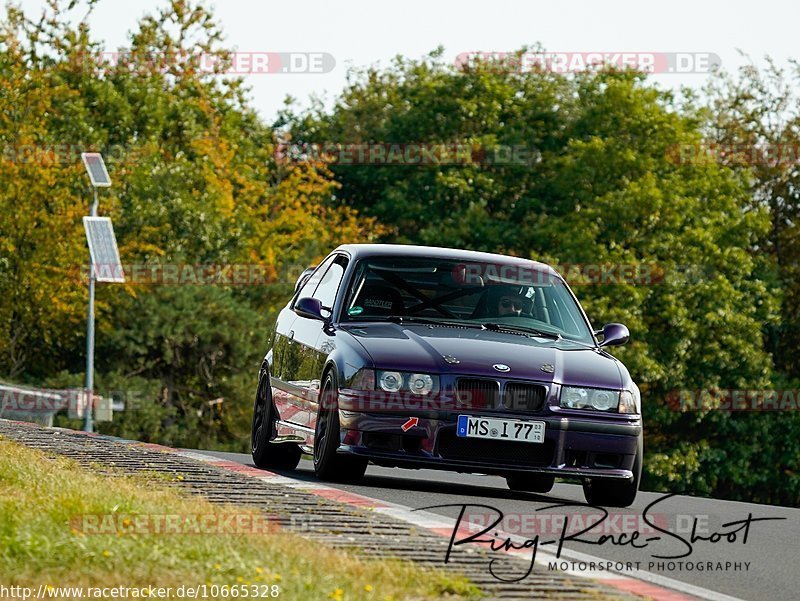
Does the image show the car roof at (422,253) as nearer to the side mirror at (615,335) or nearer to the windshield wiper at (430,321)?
the windshield wiper at (430,321)

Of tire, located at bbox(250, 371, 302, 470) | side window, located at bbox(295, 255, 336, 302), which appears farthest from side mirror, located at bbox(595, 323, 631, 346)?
tire, located at bbox(250, 371, 302, 470)

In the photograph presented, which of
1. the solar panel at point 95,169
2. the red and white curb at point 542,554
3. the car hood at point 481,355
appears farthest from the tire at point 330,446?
the solar panel at point 95,169

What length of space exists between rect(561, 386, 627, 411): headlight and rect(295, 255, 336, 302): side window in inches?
120

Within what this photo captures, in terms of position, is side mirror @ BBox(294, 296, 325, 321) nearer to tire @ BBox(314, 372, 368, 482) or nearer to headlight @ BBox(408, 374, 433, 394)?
tire @ BBox(314, 372, 368, 482)

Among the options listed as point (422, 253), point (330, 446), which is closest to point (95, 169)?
point (422, 253)

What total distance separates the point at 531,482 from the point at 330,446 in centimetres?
281

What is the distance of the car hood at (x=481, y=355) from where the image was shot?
11359mm

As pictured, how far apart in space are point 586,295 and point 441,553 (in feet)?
136

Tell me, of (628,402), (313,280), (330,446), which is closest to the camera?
(330,446)

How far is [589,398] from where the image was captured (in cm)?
1159

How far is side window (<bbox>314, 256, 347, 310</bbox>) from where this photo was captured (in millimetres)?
12969

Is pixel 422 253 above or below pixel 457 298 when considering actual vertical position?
above

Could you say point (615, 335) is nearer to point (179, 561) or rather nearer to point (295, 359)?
point (295, 359)

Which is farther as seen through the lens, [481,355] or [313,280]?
[313,280]
